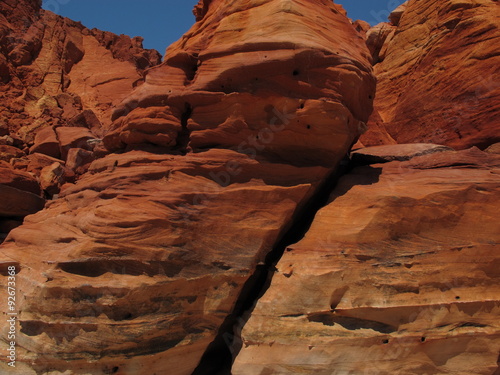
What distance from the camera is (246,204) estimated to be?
4910 millimetres

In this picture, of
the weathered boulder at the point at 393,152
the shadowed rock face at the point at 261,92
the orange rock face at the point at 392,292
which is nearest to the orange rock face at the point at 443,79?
the weathered boulder at the point at 393,152

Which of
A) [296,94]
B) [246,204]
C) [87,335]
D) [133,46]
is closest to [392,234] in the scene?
[246,204]

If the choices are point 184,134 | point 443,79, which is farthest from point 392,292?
point 443,79

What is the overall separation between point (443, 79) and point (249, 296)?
20.7ft

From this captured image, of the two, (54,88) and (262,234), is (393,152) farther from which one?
(54,88)

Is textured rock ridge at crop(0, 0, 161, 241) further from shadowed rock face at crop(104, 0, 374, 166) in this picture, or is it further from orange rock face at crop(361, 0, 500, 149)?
orange rock face at crop(361, 0, 500, 149)

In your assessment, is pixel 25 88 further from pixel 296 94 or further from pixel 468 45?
pixel 468 45

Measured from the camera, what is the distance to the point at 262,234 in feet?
16.1

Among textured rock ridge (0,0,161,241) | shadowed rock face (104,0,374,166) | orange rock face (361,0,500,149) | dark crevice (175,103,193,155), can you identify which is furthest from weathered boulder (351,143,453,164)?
textured rock ridge (0,0,161,241)

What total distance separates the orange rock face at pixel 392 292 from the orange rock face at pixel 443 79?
2.34 meters

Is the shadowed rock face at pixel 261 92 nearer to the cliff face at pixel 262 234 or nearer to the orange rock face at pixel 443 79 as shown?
the cliff face at pixel 262 234

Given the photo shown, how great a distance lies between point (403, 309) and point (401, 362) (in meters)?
0.62

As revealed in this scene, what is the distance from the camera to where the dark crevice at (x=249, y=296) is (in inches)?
196

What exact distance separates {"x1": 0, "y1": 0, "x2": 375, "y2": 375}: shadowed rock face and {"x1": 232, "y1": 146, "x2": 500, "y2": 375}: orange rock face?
615 mm
